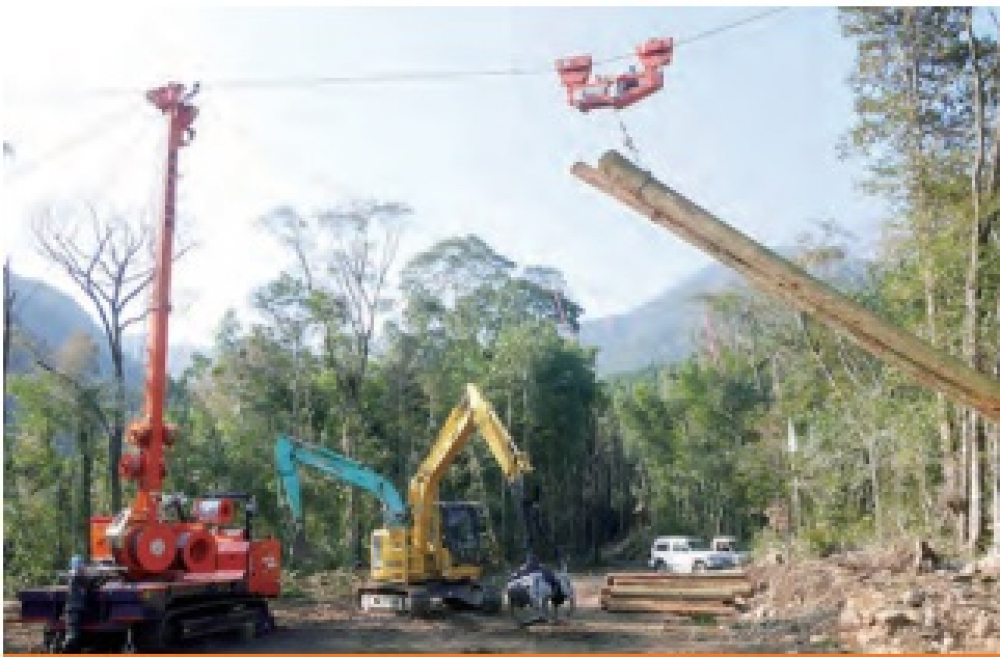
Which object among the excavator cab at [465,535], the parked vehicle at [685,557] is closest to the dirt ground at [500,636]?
the excavator cab at [465,535]

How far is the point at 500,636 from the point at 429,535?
4078 mm

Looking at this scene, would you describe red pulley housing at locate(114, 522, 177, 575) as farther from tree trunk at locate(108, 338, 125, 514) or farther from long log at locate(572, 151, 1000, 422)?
tree trunk at locate(108, 338, 125, 514)

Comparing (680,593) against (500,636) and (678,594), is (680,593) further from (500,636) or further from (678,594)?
(500,636)

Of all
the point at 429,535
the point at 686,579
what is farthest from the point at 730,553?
the point at 429,535

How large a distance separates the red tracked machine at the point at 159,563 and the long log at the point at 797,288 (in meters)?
8.81

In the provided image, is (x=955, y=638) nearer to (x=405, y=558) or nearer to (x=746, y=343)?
(x=405, y=558)

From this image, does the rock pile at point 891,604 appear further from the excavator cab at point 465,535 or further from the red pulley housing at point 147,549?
the red pulley housing at point 147,549

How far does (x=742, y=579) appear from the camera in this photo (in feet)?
62.6

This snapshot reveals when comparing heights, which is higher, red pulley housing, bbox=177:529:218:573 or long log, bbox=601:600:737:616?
red pulley housing, bbox=177:529:218:573

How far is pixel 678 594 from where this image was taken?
18.6m

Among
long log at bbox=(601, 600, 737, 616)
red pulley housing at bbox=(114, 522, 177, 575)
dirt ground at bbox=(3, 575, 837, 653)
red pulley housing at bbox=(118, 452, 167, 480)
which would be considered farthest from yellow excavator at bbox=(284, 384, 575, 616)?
red pulley housing at bbox=(118, 452, 167, 480)

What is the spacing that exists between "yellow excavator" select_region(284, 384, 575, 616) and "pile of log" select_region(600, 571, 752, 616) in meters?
2.63

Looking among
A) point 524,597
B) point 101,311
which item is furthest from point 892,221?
point 101,311

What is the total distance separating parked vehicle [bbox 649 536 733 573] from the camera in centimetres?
3077
